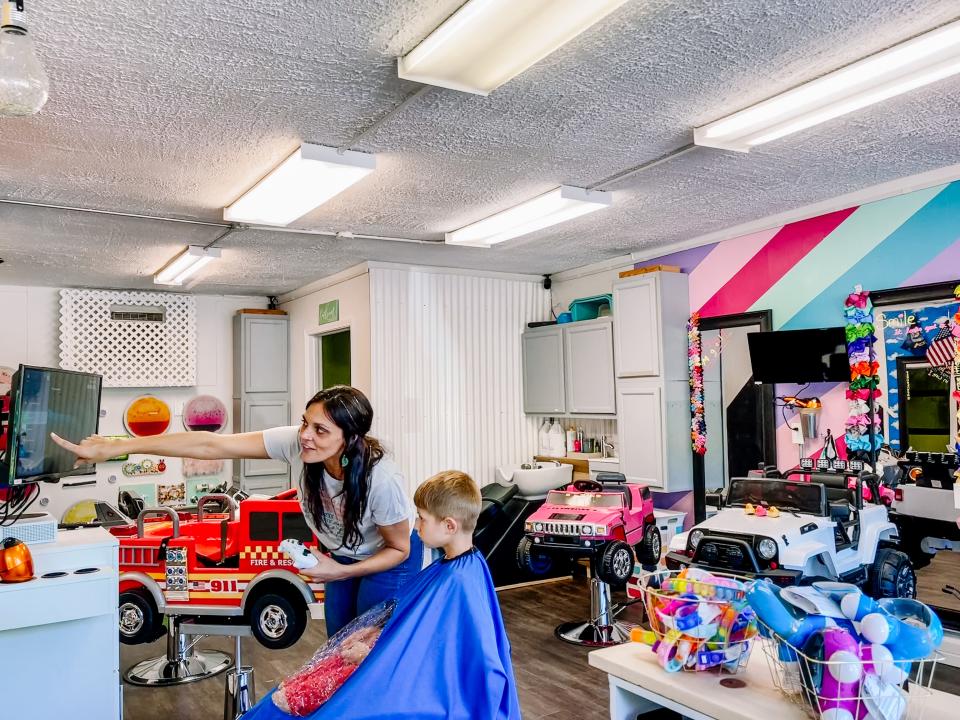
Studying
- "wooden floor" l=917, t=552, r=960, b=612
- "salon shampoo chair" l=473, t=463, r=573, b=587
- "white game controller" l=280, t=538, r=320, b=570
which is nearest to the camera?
"white game controller" l=280, t=538, r=320, b=570

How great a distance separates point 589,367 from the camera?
615 centimetres

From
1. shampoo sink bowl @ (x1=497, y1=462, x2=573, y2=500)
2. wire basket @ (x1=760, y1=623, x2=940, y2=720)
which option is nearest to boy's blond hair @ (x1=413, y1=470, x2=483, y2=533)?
wire basket @ (x1=760, y1=623, x2=940, y2=720)

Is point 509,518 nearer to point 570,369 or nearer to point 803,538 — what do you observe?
point 570,369

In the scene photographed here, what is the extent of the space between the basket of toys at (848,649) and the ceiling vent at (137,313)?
693cm

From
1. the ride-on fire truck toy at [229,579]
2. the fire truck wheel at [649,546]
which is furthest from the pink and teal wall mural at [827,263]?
the ride-on fire truck toy at [229,579]

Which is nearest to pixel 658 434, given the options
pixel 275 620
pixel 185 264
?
pixel 275 620

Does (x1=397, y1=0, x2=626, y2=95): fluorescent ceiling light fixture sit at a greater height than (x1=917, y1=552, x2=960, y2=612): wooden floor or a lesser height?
greater

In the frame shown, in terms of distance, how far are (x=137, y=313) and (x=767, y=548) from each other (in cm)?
610

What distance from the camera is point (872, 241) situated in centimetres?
438

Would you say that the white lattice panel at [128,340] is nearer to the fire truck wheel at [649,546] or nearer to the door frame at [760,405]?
the fire truck wheel at [649,546]

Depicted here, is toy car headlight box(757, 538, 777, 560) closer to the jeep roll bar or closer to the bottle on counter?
the jeep roll bar

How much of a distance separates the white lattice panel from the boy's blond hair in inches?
224

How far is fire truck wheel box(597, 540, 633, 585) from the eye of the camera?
14.3 ft

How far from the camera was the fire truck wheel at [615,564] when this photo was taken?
4.36 m
